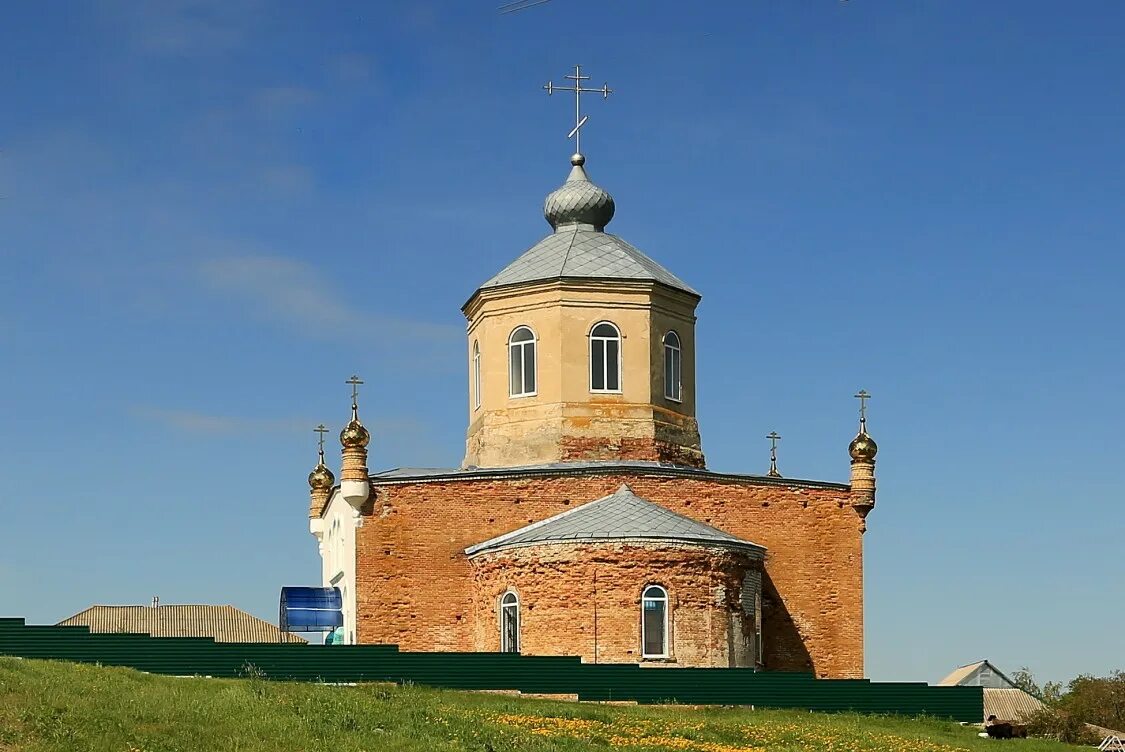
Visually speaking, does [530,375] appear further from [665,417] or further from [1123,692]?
[1123,692]

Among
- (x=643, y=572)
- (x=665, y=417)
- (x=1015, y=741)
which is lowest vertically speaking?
(x=1015, y=741)

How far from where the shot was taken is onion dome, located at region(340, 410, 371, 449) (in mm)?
36688

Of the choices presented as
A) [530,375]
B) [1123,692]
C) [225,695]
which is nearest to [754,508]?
[530,375]

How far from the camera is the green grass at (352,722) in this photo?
21.2m

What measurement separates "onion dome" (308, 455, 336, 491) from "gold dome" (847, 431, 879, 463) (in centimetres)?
1311

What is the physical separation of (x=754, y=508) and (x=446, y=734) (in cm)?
1550

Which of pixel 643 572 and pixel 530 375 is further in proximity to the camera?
pixel 530 375

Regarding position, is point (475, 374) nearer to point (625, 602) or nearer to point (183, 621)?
point (625, 602)

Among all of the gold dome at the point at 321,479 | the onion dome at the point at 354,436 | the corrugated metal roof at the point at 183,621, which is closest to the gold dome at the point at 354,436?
the onion dome at the point at 354,436

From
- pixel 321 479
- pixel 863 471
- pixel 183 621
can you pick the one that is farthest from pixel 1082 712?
pixel 183 621

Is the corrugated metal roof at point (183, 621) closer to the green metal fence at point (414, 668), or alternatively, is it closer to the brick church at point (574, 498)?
the brick church at point (574, 498)

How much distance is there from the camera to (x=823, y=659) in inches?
1458

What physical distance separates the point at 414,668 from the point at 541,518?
20.5 feet

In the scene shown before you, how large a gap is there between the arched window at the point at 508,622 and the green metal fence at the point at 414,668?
2.92m
